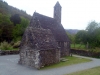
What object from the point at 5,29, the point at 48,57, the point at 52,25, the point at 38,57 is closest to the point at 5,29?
the point at 5,29

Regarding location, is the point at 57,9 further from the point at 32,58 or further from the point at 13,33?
the point at 13,33

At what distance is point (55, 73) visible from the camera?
15.2m

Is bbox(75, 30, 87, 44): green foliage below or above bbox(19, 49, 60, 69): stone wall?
above

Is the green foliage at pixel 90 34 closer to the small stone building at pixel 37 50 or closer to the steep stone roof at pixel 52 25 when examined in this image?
the steep stone roof at pixel 52 25

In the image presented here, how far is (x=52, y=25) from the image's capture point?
27.3m

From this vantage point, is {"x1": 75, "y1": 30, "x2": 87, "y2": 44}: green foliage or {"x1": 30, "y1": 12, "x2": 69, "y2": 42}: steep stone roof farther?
{"x1": 75, "y1": 30, "x2": 87, "y2": 44}: green foliage

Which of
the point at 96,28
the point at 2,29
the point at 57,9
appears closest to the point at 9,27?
the point at 2,29

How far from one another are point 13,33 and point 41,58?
32.1m

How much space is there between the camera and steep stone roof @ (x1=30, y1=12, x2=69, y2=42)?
998 inches

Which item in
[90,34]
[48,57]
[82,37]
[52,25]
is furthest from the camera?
[82,37]

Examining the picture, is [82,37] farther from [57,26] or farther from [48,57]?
[48,57]

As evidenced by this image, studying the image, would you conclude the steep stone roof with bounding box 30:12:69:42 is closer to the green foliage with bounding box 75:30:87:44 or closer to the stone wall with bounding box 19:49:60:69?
the stone wall with bounding box 19:49:60:69

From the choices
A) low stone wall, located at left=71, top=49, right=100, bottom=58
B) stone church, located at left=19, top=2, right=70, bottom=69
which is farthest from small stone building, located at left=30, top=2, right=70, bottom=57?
low stone wall, located at left=71, top=49, right=100, bottom=58

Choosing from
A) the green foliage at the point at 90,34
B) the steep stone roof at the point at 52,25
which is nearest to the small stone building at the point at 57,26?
the steep stone roof at the point at 52,25
